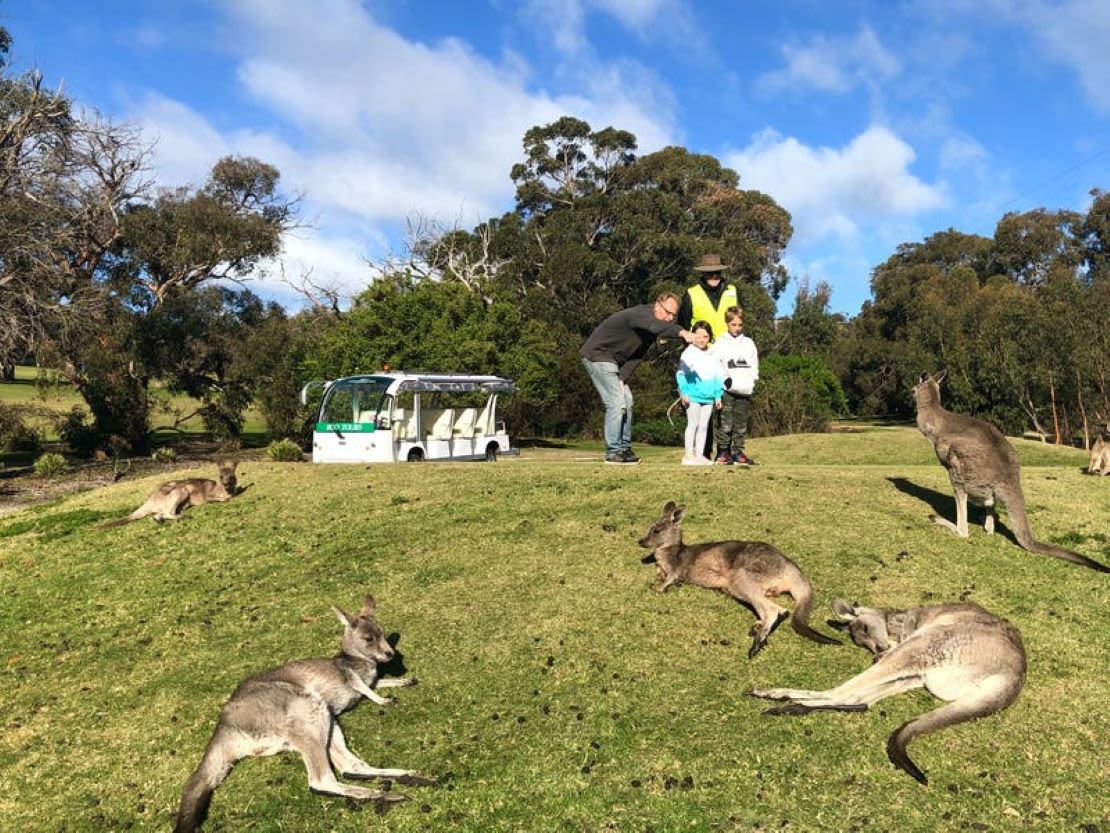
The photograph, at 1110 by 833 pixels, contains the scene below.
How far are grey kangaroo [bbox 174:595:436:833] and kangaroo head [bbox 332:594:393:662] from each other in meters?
0.14

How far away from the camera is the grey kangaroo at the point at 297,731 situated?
444 centimetres

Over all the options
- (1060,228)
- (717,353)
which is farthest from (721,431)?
(1060,228)

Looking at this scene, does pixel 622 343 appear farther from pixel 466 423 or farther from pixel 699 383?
pixel 466 423

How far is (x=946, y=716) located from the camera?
4719mm

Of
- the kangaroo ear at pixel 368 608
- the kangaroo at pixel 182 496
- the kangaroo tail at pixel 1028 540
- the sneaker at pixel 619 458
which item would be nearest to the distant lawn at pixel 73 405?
the kangaroo at pixel 182 496

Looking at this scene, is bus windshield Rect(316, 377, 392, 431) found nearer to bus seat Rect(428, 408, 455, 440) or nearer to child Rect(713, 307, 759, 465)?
bus seat Rect(428, 408, 455, 440)

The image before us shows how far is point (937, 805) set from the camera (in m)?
4.09

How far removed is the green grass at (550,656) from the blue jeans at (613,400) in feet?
4.03

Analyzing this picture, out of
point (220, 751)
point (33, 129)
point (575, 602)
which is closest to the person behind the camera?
point (220, 751)

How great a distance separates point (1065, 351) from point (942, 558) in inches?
1090

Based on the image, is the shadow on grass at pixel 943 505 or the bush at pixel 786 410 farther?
the bush at pixel 786 410

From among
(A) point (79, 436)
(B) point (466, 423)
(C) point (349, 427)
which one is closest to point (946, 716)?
(C) point (349, 427)

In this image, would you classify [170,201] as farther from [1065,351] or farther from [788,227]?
[788,227]

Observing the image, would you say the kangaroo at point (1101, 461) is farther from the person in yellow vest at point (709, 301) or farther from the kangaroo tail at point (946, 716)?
the kangaroo tail at point (946, 716)
